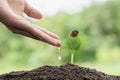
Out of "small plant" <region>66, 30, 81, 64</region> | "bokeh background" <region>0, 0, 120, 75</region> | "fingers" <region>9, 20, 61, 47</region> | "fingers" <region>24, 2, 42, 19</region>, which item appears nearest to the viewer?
"fingers" <region>9, 20, 61, 47</region>

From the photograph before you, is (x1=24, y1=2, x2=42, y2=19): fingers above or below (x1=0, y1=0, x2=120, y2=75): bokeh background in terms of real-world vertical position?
below

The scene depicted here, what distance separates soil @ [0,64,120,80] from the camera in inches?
61.8

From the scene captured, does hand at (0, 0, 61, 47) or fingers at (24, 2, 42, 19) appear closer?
hand at (0, 0, 61, 47)

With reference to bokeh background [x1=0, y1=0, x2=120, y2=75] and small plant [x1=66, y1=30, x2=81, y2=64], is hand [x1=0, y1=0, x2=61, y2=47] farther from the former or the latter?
bokeh background [x1=0, y1=0, x2=120, y2=75]

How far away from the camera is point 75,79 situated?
155 cm

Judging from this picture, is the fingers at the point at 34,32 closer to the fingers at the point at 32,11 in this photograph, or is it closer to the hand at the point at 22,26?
the hand at the point at 22,26

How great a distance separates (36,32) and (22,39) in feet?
11.4

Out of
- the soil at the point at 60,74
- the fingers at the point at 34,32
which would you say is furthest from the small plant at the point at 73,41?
Answer: the fingers at the point at 34,32

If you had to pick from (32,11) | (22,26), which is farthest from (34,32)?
(32,11)

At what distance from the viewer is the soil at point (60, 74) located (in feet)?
5.15

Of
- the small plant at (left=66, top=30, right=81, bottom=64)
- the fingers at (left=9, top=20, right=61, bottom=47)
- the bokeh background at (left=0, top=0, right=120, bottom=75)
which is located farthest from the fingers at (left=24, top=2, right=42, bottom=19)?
the bokeh background at (left=0, top=0, right=120, bottom=75)

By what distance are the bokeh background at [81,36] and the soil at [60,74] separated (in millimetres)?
2669

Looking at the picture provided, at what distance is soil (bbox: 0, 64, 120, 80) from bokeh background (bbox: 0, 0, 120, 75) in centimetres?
267

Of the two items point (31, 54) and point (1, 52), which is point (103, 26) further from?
point (1, 52)
